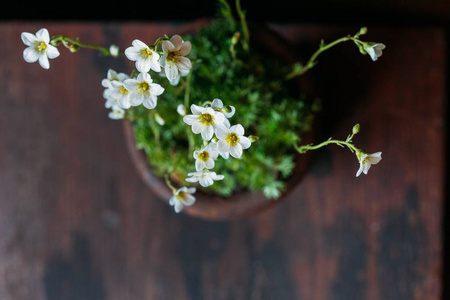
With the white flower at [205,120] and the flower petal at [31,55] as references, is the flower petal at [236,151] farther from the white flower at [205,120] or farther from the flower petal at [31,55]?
the flower petal at [31,55]

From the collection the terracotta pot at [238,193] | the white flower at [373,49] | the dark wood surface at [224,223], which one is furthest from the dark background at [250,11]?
the white flower at [373,49]

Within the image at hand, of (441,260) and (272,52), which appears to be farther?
(441,260)

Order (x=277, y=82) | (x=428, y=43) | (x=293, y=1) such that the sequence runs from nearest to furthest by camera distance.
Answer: (x=277, y=82) < (x=428, y=43) < (x=293, y=1)

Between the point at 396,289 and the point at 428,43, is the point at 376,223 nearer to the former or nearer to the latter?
the point at 396,289

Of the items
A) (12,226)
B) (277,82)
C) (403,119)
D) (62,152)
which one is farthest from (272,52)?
(12,226)

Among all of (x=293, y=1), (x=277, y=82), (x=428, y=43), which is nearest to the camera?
(x=277, y=82)

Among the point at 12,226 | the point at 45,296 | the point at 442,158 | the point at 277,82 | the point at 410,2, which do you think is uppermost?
the point at 410,2
